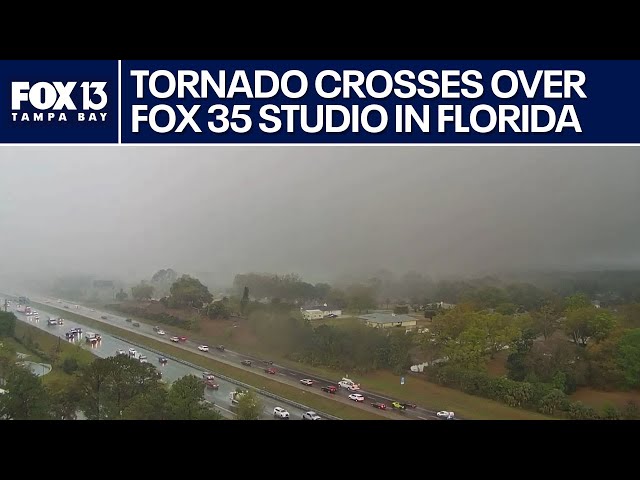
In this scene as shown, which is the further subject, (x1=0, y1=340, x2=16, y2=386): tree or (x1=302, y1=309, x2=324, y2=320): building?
(x1=302, y1=309, x2=324, y2=320): building

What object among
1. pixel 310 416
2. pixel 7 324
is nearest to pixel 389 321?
pixel 310 416

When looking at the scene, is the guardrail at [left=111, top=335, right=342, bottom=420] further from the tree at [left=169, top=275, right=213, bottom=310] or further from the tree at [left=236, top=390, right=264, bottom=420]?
the tree at [left=169, top=275, right=213, bottom=310]

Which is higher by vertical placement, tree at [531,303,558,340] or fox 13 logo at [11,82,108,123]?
fox 13 logo at [11,82,108,123]

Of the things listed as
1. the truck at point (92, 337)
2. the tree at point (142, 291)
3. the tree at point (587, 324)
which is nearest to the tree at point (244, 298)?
the tree at point (142, 291)

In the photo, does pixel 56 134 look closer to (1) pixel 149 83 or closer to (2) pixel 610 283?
(1) pixel 149 83

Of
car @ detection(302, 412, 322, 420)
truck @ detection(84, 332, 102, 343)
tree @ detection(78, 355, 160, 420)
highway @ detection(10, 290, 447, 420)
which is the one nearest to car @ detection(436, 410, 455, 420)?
highway @ detection(10, 290, 447, 420)

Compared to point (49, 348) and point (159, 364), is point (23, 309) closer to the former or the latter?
point (49, 348)

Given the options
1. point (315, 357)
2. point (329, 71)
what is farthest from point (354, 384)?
point (329, 71)
